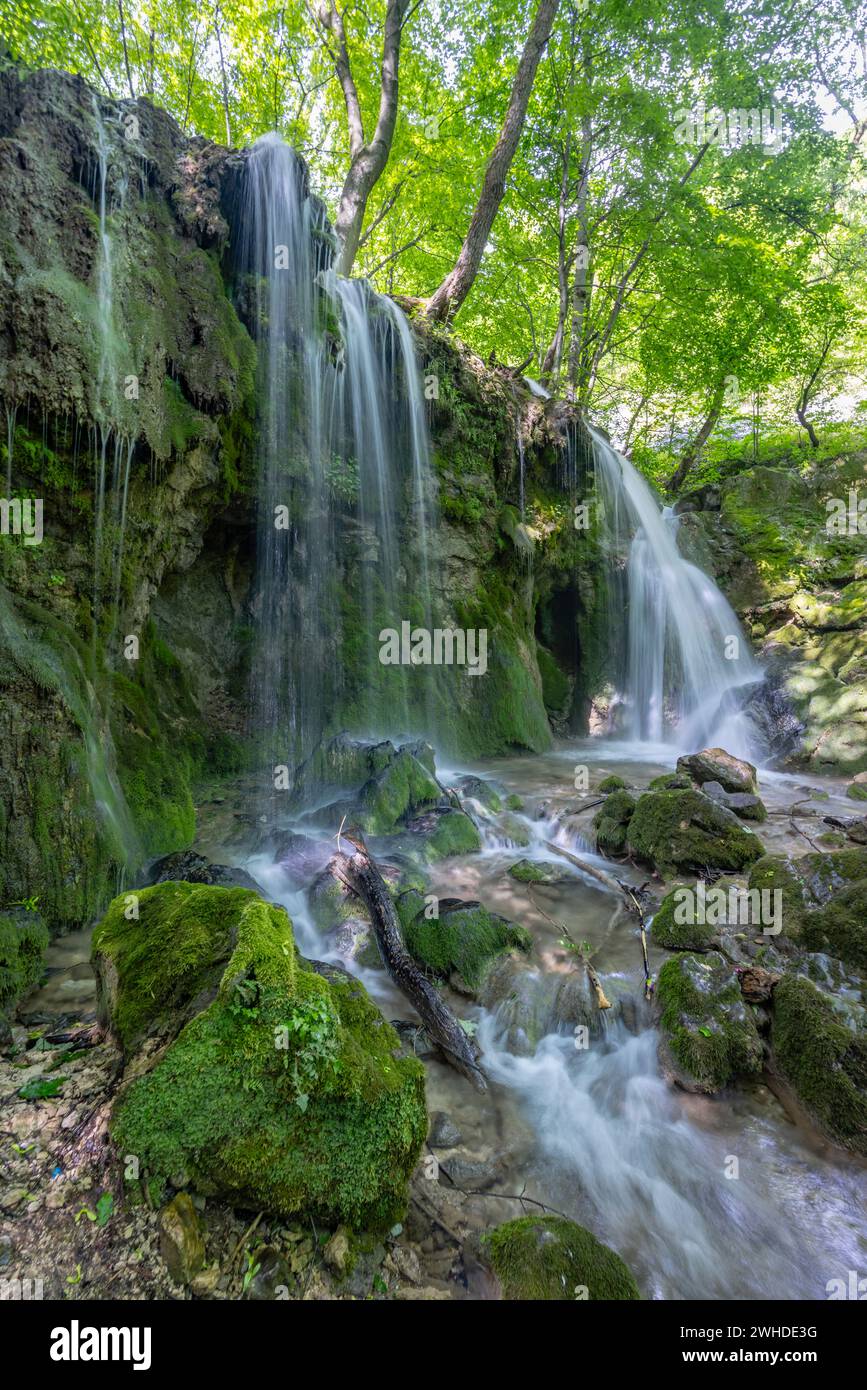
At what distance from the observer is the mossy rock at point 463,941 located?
13.9 ft

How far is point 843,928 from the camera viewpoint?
397 cm

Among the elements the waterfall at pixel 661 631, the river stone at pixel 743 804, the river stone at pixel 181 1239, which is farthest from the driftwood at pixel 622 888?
the waterfall at pixel 661 631

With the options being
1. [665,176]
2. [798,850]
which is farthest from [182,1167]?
[665,176]

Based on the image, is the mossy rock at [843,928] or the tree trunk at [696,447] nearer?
the mossy rock at [843,928]

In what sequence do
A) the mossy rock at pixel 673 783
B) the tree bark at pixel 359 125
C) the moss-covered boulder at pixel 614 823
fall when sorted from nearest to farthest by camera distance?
the moss-covered boulder at pixel 614 823 → the mossy rock at pixel 673 783 → the tree bark at pixel 359 125

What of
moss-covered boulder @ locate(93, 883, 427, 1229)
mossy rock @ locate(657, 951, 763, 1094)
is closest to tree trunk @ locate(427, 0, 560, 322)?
mossy rock @ locate(657, 951, 763, 1094)

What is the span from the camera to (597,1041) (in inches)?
146

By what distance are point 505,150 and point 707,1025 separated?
41.9 feet

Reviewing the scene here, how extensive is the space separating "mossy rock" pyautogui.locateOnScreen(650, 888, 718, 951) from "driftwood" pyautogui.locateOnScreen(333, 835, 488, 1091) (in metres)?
1.85

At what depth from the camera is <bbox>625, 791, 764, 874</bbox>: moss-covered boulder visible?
18.4 feet

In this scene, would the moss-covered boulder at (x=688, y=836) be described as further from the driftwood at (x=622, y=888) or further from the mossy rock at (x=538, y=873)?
the mossy rock at (x=538, y=873)

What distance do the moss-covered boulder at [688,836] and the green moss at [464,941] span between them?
2.02 m

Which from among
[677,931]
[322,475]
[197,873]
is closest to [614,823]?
[677,931]

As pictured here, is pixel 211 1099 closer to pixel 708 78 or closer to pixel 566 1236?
pixel 566 1236
